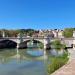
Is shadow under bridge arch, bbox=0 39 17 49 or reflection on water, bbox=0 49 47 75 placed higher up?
shadow under bridge arch, bbox=0 39 17 49

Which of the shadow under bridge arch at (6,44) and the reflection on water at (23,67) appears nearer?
the reflection on water at (23,67)

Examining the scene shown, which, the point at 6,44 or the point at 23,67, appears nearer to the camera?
the point at 23,67

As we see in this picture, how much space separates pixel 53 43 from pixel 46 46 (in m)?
2.72

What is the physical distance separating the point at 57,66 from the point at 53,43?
3166 centimetres

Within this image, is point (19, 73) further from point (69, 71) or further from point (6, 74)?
point (69, 71)

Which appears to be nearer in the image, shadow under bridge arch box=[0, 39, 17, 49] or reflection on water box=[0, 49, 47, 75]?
reflection on water box=[0, 49, 47, 75]

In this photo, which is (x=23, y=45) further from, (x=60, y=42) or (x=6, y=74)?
(x=6, y=74)

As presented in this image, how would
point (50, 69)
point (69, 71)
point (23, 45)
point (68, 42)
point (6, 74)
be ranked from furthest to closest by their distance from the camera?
1. point (23, 45)
2. point (68, 42)
3. point (6, 74)
4. point (50, 69)
5. point (69, 71)

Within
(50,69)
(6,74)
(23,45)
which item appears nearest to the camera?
(50,69)

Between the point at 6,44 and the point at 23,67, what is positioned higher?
the point at 6,44

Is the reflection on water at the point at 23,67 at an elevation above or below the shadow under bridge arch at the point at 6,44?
below

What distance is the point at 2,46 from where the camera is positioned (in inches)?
2233

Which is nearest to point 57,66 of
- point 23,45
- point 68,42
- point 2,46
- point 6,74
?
point 6,74

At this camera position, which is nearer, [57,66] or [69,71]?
[69,71]
